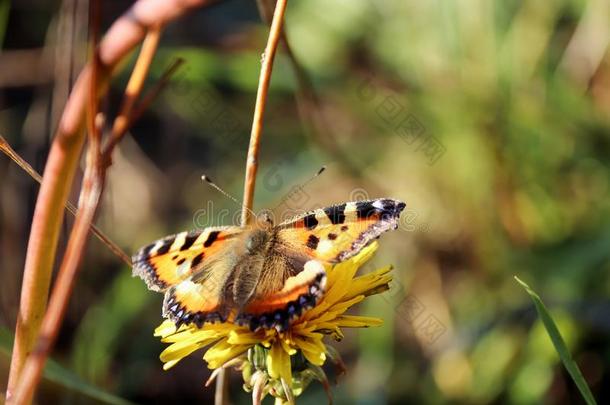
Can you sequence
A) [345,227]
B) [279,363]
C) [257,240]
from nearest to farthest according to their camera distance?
[279,363] → [345,227] → [257,240]

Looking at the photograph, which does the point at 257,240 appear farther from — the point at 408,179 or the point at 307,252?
the point at 408,179

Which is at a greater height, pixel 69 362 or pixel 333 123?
pixel 333 123

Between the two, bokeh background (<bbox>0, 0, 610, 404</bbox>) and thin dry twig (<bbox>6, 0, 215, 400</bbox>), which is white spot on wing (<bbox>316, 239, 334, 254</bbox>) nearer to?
thin dry twig (<bbox>6, 0, 215, 400</bbox>)

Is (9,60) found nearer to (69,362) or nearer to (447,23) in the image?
(69,362)

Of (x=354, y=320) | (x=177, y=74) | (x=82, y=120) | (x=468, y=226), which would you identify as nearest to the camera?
(x=82, y=120)

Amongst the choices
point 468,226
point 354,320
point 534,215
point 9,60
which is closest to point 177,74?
point 9,60

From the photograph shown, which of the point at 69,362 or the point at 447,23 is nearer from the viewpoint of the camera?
the point at 69,362

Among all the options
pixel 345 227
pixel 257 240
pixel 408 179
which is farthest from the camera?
pixel 408 179

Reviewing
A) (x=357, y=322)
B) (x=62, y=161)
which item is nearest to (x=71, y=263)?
(x=62, y=161)
